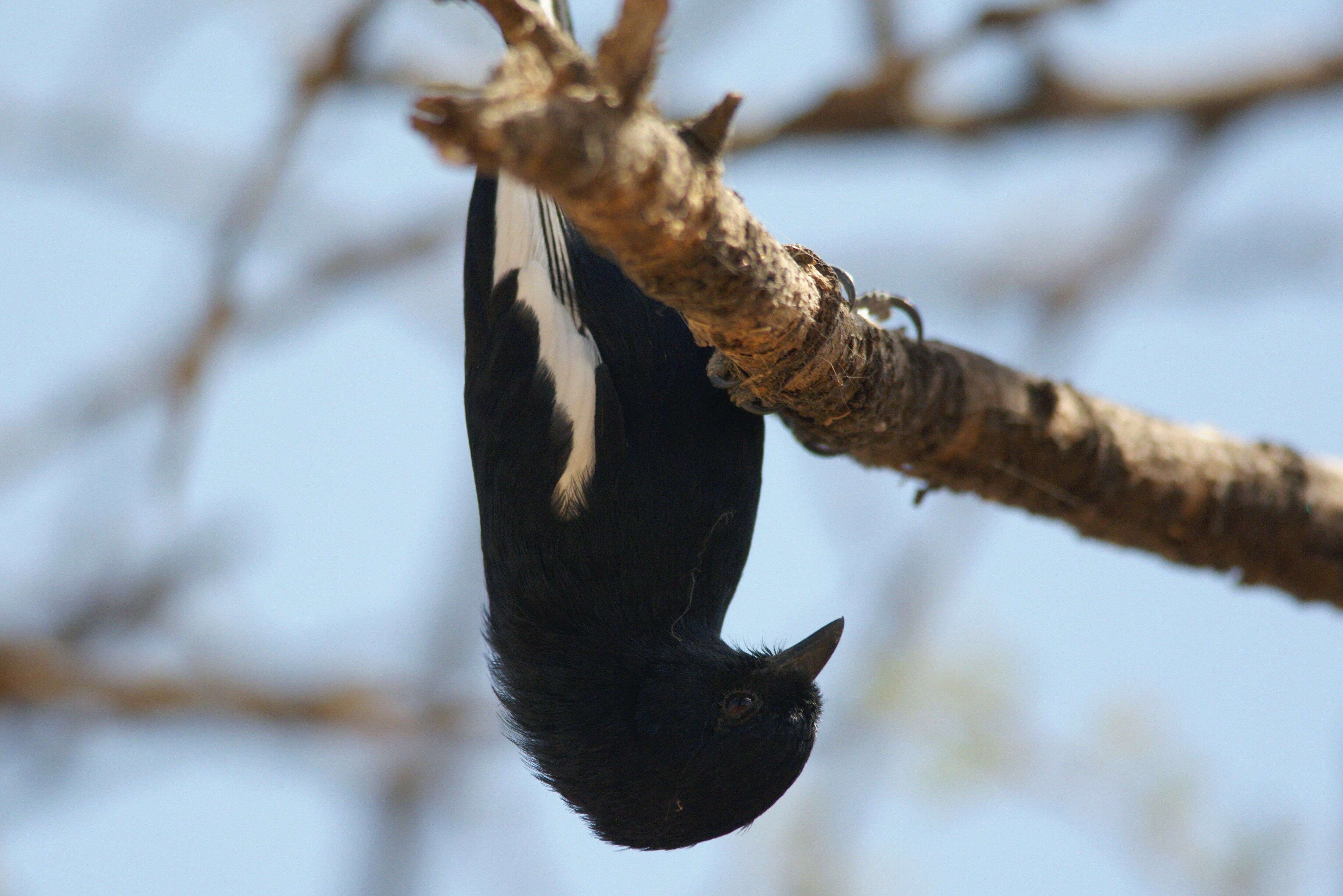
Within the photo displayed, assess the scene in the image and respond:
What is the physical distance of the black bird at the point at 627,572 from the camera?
2855mm

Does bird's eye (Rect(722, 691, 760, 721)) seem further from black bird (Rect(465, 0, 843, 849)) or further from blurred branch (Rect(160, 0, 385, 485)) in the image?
blurred branch (Rect(160, 0, 385, 485))

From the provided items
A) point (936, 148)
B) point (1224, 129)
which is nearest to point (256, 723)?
point (936, 148)

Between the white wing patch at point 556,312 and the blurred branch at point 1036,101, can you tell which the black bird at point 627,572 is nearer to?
the white wing patch at point 556,312

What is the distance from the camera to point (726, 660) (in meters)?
2.97

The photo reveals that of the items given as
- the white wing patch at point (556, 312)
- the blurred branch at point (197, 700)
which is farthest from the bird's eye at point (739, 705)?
the blurred branch at point (197, 700)

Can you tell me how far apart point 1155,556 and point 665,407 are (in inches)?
56.6

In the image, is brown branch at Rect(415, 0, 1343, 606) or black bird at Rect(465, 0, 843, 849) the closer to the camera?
brown branch at Rect(415, 0, 1343, 606)

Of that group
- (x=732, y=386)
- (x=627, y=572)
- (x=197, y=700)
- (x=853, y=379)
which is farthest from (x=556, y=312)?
(x=197, y=700)

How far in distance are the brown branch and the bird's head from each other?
58 centimetres

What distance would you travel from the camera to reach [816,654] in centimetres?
288

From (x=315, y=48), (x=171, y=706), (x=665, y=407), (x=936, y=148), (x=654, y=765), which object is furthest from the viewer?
(x=936, y=148)

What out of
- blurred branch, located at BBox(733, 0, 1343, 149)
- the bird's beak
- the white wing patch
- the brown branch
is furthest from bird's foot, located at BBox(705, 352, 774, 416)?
blurred branch, located at BBox(733, 0, 1343, 149)

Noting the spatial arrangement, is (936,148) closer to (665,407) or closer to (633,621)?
(665,407)

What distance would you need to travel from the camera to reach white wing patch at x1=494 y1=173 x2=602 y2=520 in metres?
3.05
